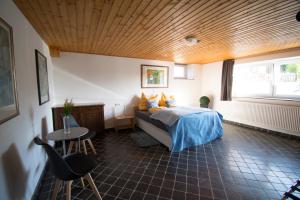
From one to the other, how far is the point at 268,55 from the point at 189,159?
3.80 metres

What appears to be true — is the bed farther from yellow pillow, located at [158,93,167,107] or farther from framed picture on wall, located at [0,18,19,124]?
framed picture on wall, located at [0,18,19,124]

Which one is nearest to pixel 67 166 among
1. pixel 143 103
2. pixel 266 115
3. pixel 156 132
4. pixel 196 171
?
pixel 196 171

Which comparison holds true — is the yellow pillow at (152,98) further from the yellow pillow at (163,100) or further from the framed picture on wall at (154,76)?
the framed picture on wall at (154,76)

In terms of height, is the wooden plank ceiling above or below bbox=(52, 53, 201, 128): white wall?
above

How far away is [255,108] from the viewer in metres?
4.14

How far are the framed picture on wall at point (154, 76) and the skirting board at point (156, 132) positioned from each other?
137 centimetres

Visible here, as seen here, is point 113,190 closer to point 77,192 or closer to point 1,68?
point 77,192

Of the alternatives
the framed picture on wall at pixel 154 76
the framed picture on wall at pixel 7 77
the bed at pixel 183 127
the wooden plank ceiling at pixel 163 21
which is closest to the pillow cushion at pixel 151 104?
the bed at pixel 183 127

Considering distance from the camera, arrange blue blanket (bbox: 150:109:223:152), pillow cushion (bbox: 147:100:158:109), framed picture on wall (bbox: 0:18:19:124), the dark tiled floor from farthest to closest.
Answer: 1. pillow cushion (bbox: 147:100:158:109)
2. blue blanket (bbox: 150:109:223:152)
3. the dark tiled floor
4. framed picture on wall (bbox: 0:18:19:124)

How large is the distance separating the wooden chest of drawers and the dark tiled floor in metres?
0.63

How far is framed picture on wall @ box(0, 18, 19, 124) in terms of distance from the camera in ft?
3.65

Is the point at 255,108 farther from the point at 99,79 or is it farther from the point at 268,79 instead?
the point at 99,79

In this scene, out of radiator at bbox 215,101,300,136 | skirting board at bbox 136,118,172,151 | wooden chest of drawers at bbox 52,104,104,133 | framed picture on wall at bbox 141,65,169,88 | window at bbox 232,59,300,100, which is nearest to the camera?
skirting board at bbox 136,118,172,151

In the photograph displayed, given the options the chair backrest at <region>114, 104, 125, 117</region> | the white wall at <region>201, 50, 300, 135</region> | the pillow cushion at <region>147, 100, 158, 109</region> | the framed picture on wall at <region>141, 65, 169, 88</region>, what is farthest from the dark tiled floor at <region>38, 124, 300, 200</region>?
the framed picture on wall at <region>141, 65, 169, 88</region>
